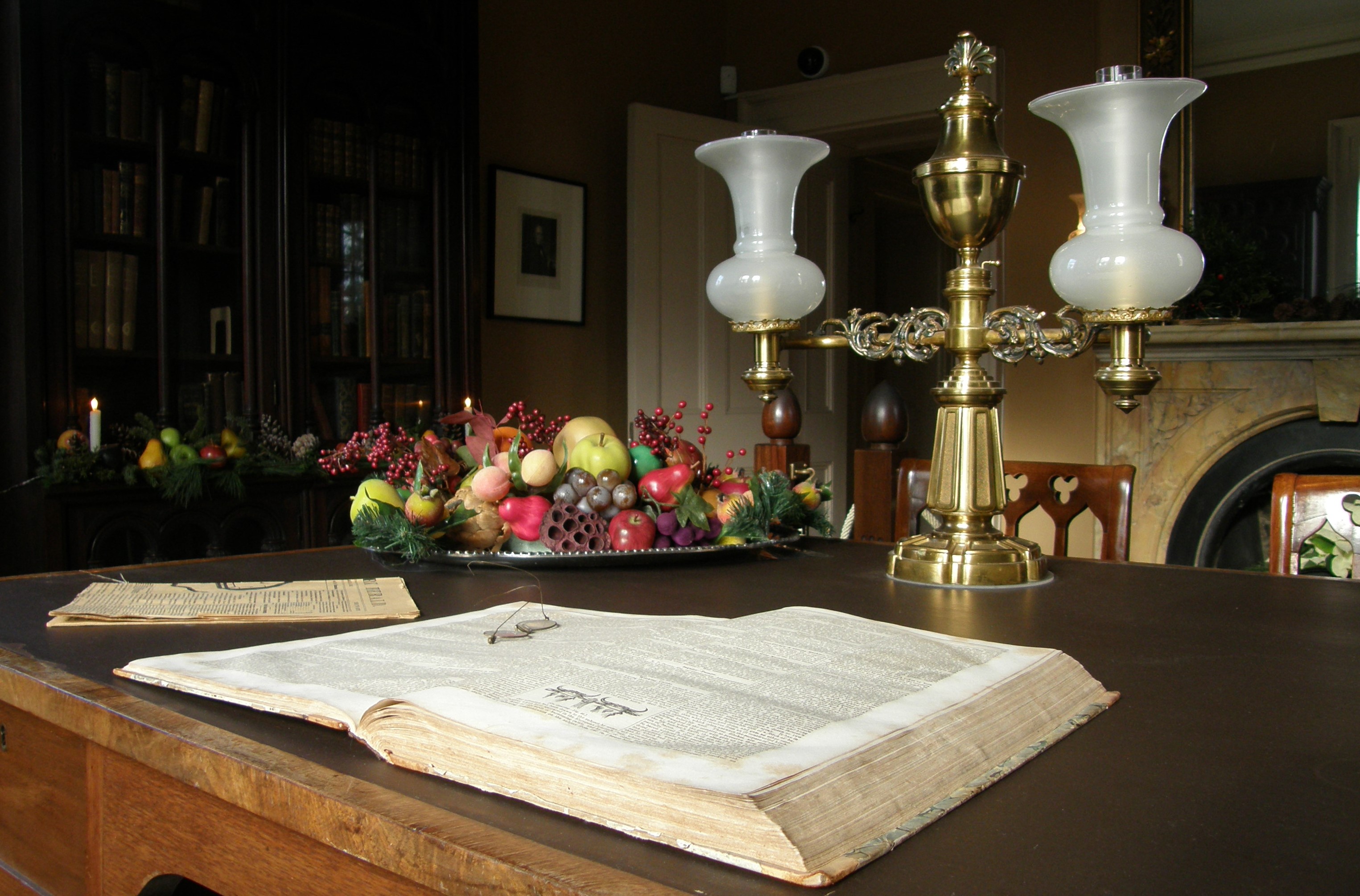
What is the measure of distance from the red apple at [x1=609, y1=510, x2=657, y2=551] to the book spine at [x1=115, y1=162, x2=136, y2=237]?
194 cm

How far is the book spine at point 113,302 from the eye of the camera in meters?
2.41

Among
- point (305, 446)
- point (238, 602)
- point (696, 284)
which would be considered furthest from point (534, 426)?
point (696, 284)

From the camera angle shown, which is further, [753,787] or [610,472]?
[610,472]

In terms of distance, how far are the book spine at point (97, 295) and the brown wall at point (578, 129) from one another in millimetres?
1288

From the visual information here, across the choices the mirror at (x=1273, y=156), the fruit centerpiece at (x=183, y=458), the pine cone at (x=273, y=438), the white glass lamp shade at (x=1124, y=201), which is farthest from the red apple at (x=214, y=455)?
the mirror at (x=1273, y=156)

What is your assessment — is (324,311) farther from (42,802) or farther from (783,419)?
(42,802)

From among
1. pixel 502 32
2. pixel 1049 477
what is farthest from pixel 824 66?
pixel 1049 477

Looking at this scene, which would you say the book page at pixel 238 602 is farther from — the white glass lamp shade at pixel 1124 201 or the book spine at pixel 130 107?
the book spine at pixel 130 107

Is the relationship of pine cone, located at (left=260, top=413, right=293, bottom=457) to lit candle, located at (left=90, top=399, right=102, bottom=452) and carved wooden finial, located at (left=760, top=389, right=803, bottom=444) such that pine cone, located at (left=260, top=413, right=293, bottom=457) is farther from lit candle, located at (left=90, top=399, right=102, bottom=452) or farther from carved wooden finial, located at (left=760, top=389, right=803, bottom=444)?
carved wooden finial, located at (left=760, top=389, right=803, bottom=444)

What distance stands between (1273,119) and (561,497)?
10.3 feet

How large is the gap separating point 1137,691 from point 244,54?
2674mm

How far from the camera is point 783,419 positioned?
1754mm

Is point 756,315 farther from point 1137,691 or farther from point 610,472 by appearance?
point 1137,691

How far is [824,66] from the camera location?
412 cm
